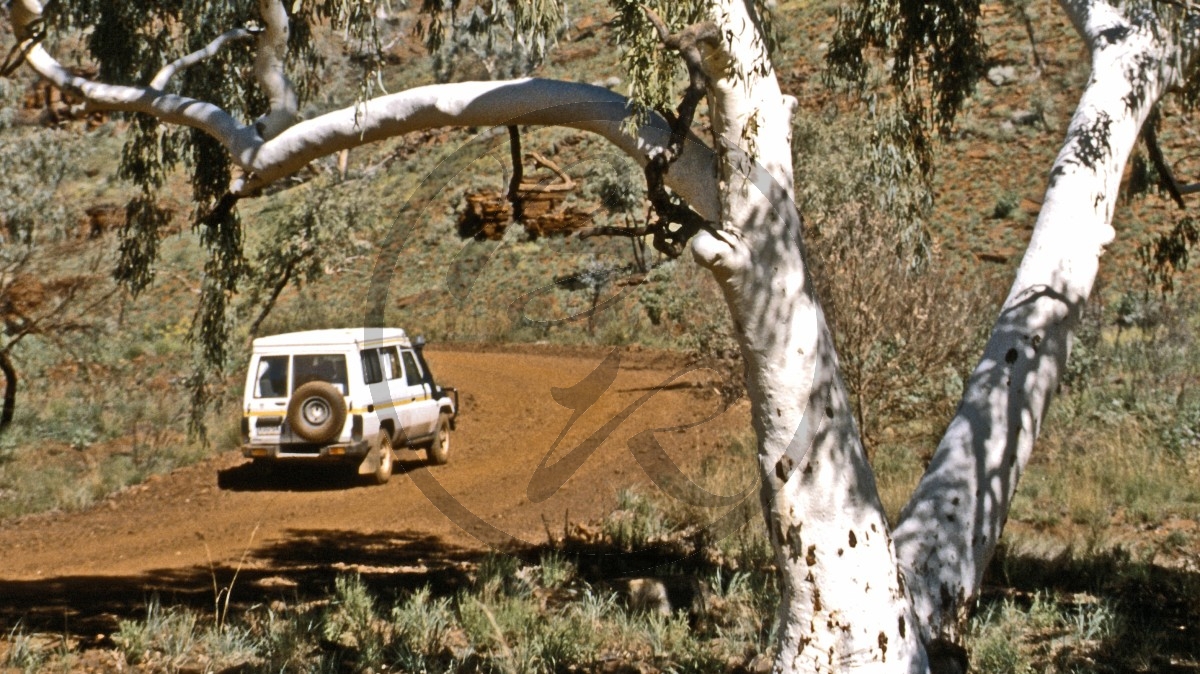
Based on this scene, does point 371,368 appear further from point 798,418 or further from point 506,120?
point 798,418

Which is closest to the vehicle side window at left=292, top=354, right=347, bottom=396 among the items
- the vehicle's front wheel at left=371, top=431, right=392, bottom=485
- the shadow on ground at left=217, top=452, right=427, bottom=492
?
the vehicle's front wheel at left=371, top=431, right=392, bottom=485

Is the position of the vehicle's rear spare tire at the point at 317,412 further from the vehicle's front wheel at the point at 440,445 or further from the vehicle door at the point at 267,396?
the vehicle's front wheel at the point at 440,445

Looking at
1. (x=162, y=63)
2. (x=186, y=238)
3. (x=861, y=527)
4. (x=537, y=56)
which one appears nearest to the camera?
(x=861, y=527)

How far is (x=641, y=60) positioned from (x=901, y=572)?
7.60 feet

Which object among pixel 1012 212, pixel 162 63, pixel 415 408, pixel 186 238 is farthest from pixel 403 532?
pixel 186 238

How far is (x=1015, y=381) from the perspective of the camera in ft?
16.6

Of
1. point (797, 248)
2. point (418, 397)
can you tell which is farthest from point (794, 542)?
point (418, 397)

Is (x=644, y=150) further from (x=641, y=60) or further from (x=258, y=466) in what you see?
(x=258, y=466)

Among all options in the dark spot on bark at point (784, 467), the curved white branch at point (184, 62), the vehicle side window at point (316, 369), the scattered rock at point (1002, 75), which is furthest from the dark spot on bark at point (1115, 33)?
the scattered rock at point (1002, 75)

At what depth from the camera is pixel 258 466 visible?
49.4ft

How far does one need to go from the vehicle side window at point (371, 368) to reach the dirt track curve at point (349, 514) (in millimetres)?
1330

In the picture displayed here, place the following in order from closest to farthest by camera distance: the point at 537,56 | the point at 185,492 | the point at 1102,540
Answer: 1. the point at 537,56
2. the point at 1102,540
3. the point at 185,492

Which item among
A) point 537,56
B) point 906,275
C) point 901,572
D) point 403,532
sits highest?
point 537,56

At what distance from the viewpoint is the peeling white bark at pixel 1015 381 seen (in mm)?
4961
